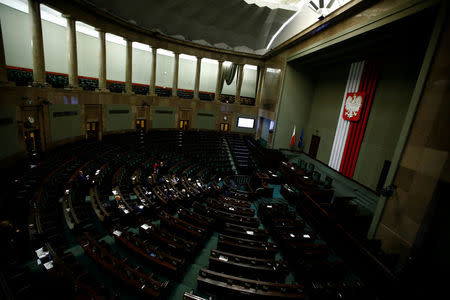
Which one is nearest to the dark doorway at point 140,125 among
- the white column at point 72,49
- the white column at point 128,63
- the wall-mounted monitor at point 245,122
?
the white column at point 128,63

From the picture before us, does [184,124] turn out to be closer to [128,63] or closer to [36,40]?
[128,63]

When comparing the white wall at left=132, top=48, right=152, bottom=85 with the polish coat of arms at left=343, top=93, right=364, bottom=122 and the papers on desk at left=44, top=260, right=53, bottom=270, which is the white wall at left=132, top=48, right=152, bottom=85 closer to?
the polish coat of arms at left=343, top=93, right=364, bottom=122

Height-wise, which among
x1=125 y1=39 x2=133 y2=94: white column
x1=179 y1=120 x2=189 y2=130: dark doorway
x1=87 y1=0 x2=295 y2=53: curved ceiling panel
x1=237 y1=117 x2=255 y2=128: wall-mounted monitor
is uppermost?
x1=87 y1=0 x2=295 y2=53: curved ceiling panel

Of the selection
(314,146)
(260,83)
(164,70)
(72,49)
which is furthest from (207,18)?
(314,146)

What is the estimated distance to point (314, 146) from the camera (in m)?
15.0

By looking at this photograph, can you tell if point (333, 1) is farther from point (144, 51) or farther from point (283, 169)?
point (144, 51)

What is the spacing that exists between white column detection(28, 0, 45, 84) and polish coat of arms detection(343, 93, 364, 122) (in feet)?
53.0

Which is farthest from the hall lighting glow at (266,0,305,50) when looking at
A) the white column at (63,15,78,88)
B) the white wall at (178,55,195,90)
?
the white column at (63,15,78,88)

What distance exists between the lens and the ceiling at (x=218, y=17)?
11.7 meters

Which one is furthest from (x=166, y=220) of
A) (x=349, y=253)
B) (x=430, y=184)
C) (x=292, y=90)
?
(x=292, y=90)

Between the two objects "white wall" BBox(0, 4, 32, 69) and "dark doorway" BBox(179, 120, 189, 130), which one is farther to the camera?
"dark doorway" BBox(179, 120, 189, 130)

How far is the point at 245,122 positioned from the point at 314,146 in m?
7.12

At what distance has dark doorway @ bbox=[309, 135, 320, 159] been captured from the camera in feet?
48.4

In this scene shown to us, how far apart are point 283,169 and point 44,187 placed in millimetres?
11741
